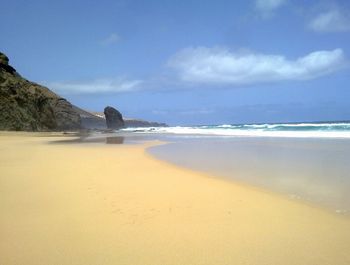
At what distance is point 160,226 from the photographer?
3615mm

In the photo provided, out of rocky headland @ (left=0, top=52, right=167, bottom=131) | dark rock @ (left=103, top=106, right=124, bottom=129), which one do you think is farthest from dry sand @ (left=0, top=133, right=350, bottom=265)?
dark rock @ (left=103, top=106, right=124, bottom=129)

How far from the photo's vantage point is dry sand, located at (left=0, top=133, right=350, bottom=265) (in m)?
2.87

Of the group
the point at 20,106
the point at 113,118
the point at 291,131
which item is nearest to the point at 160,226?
the point at 291,131

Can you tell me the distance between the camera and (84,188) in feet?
18.0

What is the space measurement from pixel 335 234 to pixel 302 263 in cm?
89

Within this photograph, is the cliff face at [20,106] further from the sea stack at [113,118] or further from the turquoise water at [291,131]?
the sea stack at [113,118]

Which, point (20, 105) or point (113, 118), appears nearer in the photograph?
point (20, 105)

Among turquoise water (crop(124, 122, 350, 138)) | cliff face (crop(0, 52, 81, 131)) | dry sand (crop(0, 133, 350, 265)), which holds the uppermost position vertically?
cliff face (crop(0, 52, 81, 131))

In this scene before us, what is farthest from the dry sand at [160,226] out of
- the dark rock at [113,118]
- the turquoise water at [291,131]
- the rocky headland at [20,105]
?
the dark rock at [113,118]

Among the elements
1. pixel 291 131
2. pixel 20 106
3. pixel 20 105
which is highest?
pixel 20 105

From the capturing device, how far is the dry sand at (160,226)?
9.43 ft

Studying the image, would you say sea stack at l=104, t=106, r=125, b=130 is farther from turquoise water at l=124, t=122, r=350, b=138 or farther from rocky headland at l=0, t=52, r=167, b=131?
rocky headland at l=0, t=52, r=167, b=131

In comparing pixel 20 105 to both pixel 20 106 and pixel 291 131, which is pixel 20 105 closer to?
pixel 20 106

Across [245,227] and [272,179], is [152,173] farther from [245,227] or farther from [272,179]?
[245,227]
